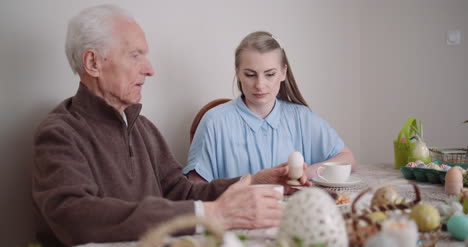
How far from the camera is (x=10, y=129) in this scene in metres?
1.51

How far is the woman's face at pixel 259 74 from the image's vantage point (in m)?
1.97

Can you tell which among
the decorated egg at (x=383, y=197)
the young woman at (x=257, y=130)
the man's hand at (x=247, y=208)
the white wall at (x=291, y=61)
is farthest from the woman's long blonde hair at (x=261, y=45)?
the decorated egg at (x=383, y=197)

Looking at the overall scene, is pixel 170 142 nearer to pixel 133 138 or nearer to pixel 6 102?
pixel 133 138

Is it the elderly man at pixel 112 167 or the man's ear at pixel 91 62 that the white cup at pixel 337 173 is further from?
the man's ear at pixel 91 62

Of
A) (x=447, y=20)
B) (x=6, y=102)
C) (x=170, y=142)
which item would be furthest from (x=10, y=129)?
(x=447, y=20)

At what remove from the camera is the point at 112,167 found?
4.31 feet

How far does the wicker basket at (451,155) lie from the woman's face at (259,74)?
79cm

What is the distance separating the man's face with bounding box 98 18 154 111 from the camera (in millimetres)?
1368

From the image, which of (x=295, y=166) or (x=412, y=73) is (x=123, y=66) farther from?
(x=412, y=73)

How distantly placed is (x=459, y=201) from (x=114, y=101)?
3.62ft

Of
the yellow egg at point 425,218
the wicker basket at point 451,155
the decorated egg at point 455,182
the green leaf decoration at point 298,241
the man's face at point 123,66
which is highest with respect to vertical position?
the man's face at point 123,66

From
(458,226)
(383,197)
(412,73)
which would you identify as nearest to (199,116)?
(383,197)

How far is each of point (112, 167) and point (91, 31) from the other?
1.48 ft

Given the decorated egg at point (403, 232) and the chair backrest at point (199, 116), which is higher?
the decorated egg at point (403, 232)
